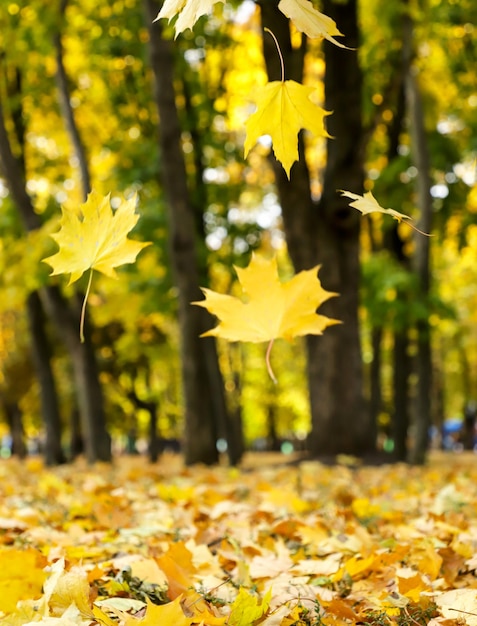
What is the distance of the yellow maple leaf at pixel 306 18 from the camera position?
58.1 inches

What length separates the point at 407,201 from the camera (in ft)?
38.3

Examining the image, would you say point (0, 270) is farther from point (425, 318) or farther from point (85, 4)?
point (425, 318)

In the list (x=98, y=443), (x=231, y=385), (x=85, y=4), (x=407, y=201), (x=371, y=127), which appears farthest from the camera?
(x=231, y=385)

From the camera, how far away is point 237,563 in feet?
8.07

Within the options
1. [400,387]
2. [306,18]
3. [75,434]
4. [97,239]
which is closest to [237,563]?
[97,239]

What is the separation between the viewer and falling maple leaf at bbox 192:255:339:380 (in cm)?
195

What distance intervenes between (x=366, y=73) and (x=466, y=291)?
34.5 feet

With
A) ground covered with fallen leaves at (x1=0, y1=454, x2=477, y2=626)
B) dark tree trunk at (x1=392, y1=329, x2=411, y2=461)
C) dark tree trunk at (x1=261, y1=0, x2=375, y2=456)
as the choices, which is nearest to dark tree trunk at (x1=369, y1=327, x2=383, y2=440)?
dark tree trunk at (x1=392, y1=329, x2=411, y2=461)

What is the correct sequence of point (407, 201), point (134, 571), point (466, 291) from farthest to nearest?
point (466, 291) < point (407, 201) < point (134, 571)

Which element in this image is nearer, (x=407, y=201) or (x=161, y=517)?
(x=161, y=517)

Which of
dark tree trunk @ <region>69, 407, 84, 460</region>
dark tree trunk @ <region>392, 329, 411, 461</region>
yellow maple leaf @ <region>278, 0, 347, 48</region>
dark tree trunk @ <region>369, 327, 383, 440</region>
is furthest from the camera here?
dark tree trunk @ <region>69, 407, 84, 460</region>

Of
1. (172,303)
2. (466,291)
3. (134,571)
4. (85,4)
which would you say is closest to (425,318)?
(172,303)

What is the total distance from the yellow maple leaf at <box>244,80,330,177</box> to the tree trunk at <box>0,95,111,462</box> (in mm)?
7861

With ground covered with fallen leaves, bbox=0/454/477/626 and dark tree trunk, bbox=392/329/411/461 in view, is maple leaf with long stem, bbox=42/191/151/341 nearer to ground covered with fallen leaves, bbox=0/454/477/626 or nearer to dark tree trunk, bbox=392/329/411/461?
ground covered with fallen leaves, bbox=0/454/477/626
